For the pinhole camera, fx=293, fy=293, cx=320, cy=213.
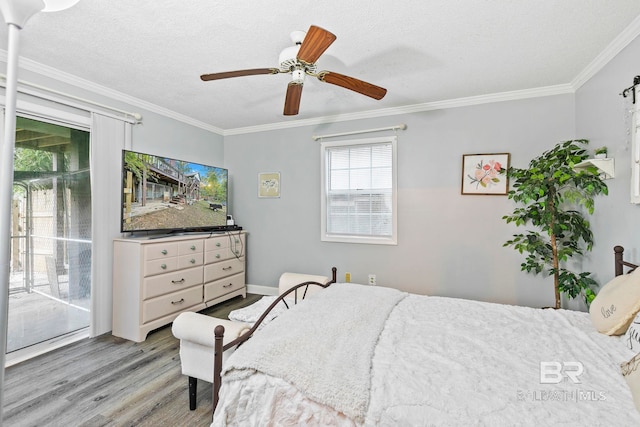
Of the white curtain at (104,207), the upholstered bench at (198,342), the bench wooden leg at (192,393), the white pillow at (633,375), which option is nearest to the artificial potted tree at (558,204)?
the white pillow at (633,375)

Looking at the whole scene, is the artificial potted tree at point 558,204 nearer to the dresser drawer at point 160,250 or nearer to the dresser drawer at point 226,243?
the dresser drawer at point 226,243

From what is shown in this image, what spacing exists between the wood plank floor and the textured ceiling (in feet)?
8.02

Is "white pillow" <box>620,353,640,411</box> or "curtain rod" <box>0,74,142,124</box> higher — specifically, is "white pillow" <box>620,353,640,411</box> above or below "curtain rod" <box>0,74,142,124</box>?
below

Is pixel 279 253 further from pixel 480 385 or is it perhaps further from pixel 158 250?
pixel 480 385

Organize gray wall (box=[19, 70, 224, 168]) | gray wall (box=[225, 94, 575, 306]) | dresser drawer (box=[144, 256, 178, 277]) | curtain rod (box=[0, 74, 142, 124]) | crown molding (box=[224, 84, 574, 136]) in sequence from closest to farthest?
curtain rod (box=[0, 74, 142, 124]), gray wall (box=[19, 70, 224, 168]), dresser drawer (box=[144, 256, 178, 277]), crown molding (box=[224, 84, 574, 136]), gray wall (box=[225, 94, 575, 306])

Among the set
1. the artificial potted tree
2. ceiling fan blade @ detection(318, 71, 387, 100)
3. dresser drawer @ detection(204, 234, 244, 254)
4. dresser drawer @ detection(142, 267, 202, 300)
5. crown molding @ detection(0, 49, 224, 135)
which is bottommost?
dresser drawer @ detection(142, 267, 202, 300)

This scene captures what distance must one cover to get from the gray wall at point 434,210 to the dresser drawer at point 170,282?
3.56 ft

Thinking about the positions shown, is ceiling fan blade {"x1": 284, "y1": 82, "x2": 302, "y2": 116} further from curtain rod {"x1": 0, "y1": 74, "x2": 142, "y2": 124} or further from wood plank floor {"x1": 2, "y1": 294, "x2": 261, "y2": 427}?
wood plank floor {"x1": 2, "y1": 294, "x2": 261, "y2": 427}

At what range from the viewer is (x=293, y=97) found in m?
2.18

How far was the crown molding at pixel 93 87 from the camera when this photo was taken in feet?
7.84

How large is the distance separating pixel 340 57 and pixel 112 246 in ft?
9.23

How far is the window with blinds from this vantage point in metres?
3.55

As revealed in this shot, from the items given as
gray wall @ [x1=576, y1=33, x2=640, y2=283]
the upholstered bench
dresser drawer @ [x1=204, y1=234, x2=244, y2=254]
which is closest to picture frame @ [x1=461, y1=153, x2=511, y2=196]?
gray wall @ [x1=576, y1=33, x2=640, y2=283]

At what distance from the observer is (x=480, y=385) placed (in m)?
1.13
